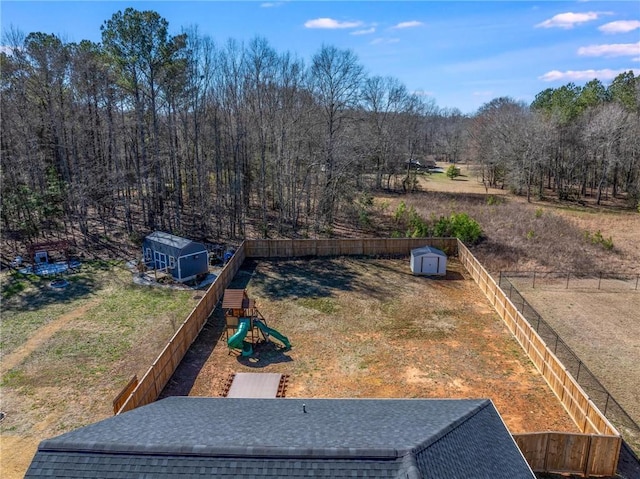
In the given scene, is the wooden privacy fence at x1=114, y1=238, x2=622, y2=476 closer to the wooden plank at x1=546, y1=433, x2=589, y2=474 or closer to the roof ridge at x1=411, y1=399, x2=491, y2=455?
the wooden plank at x1=546, y1=433, x2=589, y2=474

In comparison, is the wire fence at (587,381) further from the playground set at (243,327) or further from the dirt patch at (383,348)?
the playground set at (243,327)

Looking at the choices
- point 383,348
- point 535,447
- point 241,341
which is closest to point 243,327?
point 241,341

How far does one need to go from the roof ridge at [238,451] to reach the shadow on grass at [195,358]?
22.9 feet

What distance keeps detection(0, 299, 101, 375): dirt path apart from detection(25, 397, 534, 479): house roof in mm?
8969

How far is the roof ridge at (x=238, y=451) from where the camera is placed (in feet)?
23.0

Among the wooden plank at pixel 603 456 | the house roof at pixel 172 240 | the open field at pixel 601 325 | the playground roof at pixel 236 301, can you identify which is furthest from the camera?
the house roof at pixel 172 240

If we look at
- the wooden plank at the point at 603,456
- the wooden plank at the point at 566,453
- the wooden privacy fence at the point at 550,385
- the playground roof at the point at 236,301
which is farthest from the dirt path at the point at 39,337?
the wooden plank at the point at 603,456

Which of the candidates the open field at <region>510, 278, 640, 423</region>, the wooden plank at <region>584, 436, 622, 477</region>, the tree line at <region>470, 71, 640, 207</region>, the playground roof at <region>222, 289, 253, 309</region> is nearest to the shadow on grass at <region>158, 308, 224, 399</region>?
the playground roof at <region>222, 289, 253, 309</region>

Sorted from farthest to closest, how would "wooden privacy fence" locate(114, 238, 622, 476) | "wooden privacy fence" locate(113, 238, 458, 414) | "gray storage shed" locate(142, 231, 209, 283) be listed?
"gray storage shed" locate(142, 231, 209, 283) → "wooden privacy fence" locate(113, 238, 458, 414) → "wooden privacy fence" locate(114, 238, 622, 476)

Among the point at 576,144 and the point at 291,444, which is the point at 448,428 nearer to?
the point at 291,444

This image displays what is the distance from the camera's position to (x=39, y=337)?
1731 cm

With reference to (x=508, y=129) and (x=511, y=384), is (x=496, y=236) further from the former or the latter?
(x=508, y=129)

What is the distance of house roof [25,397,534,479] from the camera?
6906 millimetres

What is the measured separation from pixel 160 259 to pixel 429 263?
1511 centimetres
